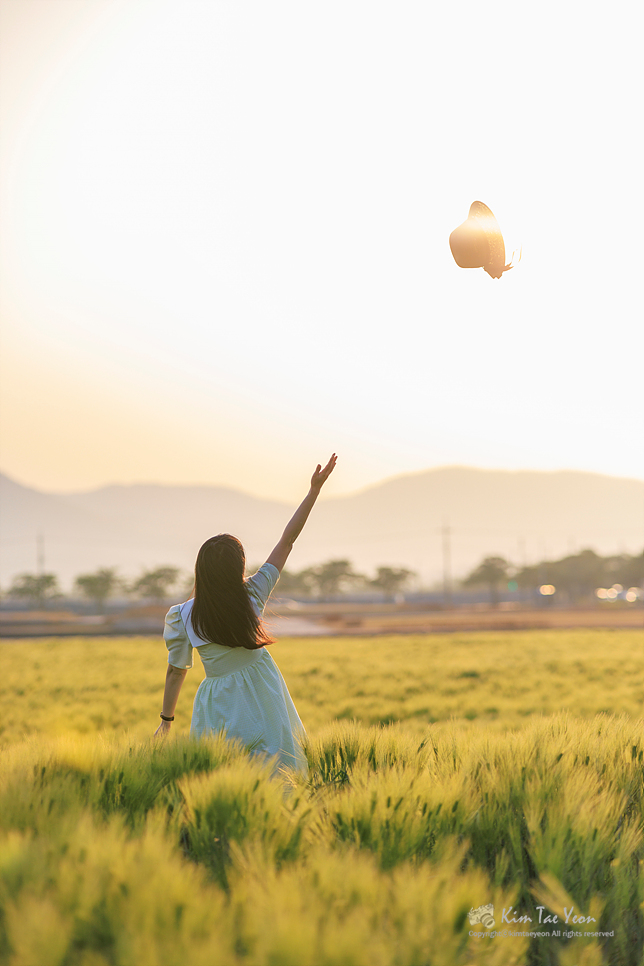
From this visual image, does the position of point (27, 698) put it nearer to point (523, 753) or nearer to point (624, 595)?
point (523, 753)

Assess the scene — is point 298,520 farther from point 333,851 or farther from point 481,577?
point 481,577

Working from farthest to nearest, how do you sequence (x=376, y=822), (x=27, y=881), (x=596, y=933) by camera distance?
(x=376, y=822) < (x=596, y=933) < (x=27, y=881)

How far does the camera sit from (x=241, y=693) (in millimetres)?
3920

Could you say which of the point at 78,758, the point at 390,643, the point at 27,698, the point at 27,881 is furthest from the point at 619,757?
the point at 390,643

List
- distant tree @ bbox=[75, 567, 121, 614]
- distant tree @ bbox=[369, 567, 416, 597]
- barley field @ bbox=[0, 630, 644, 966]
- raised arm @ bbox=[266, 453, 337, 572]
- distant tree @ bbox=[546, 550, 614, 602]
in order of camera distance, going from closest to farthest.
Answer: barley field @ bbox=[0, 630, 644, 966]
raised arm @ bbox=[266, 453, 337, 572]
distant tree @ bbox=[75, 567, 121, 614]
distant tree @ bbox=[546, 550, 614, 602]
distant tree @ bbox=[369, 567, 416, 597]

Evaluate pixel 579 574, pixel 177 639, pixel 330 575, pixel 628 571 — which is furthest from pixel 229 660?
pixel 628 571

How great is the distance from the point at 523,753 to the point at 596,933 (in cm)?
111

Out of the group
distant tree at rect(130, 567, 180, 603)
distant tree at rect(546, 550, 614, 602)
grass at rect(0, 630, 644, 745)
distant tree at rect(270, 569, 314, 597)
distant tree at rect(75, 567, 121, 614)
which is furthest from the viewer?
distant tree at rect(270, 569, 314, 597)

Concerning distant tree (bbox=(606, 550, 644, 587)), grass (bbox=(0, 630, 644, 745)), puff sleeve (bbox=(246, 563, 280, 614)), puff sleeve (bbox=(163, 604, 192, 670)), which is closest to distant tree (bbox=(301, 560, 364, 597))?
distant tree (bbox=(606, 550, 644, 587))

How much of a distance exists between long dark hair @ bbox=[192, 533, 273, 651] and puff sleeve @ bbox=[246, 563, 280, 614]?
16cm

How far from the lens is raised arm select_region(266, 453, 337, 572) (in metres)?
4.32

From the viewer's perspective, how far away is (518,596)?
422ft

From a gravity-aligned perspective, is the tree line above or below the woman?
below

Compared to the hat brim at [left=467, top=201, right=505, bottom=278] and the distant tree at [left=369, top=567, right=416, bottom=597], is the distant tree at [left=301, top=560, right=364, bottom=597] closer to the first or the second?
the distant tree at [left=369, top=567, right=416, bottom=597]
